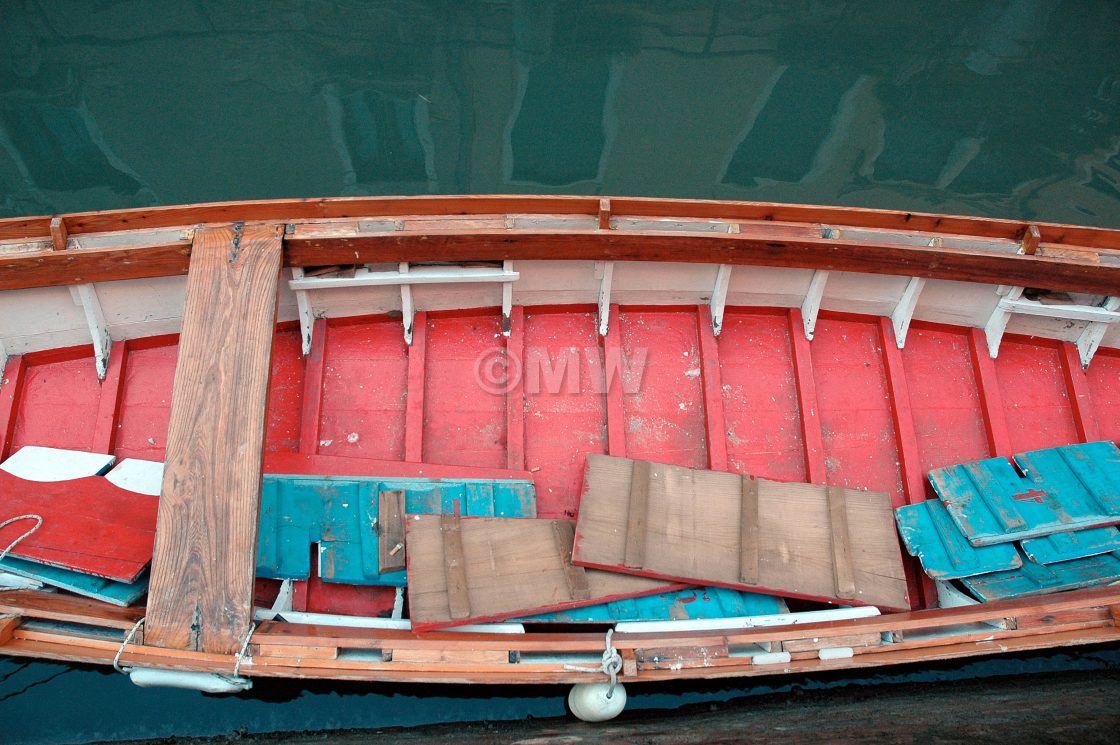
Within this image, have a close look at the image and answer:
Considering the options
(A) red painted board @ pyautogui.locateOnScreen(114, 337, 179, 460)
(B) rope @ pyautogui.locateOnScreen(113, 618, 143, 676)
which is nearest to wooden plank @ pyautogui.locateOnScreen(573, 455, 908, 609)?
(B) rope @ pyautogui.locateOnScreen(113, 618, 143, 676)

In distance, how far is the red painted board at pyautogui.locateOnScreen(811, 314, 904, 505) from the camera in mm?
5344

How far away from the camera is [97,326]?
516 centimetres

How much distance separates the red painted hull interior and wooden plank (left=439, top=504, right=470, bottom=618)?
2.07 ft

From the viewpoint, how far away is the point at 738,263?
5293 mm

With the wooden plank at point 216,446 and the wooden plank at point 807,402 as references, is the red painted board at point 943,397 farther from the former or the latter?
the wooden plank at point 216,446

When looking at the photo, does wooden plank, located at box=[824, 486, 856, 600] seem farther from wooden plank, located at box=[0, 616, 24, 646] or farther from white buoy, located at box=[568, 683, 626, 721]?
wooden plank, located at box=[0, 616, 24, 646]

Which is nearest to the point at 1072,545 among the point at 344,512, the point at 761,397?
the point at 761,397

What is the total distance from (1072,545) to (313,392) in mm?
4561

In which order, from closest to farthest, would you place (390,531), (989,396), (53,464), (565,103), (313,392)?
(390,531)
(53,464)
(313,392)
(989,396)
(565,103)

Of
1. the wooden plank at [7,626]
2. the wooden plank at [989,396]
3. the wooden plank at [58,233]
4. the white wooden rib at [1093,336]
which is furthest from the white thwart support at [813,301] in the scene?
the wooden plank at [7,626]

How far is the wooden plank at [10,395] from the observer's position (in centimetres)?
507

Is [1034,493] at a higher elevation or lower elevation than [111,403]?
lower

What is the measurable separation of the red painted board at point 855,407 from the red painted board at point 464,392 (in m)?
2.10

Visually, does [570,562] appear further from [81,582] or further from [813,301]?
[81,582]
